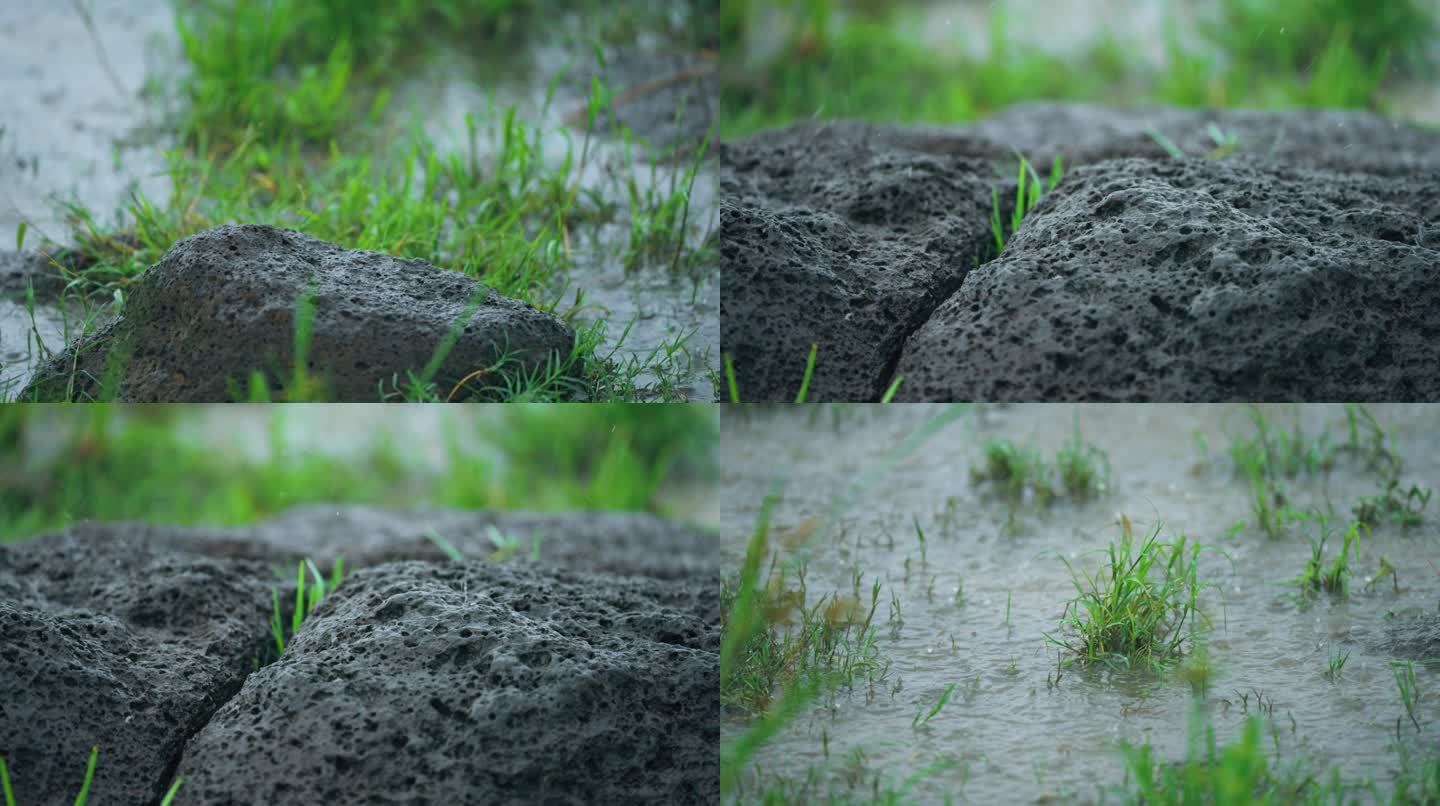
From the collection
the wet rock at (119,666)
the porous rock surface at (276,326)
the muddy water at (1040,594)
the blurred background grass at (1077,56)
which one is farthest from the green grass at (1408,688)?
the blurred background grass at (1077,56)

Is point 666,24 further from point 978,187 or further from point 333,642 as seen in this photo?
point 333,642

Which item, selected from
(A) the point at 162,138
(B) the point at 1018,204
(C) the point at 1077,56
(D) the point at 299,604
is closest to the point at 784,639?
(D) the point at 299,604

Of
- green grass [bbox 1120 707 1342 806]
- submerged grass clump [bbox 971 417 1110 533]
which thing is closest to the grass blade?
green grass [bbox 1120 707 1342 806]

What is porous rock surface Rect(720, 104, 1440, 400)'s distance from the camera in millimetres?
2352

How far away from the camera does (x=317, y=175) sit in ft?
11.4

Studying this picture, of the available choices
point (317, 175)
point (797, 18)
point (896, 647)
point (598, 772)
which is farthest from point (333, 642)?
point (797, 18)

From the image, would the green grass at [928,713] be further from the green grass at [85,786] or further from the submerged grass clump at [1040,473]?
the green grass at [85,786]

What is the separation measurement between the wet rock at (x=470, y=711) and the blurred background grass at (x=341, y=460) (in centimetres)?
150

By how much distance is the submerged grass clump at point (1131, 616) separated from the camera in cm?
255

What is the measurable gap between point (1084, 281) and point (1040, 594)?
73cm

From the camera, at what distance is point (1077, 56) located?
5648mm

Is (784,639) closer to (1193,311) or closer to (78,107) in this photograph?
(1193,311)

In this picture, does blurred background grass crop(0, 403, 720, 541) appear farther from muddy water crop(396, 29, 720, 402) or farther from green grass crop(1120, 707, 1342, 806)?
green grass crop(1120, 707, 1342, 806)

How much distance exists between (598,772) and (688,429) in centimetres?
227
